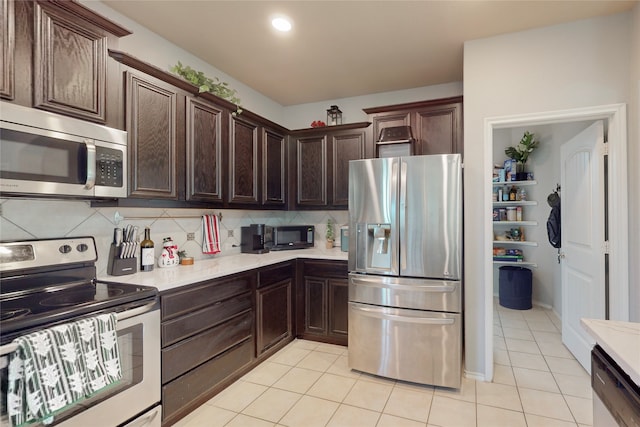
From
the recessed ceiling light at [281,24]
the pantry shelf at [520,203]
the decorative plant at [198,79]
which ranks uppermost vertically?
the recessed ceiling light at [281,24]

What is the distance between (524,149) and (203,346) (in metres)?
4.71

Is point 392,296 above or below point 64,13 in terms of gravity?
below

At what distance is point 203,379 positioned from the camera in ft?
7.11

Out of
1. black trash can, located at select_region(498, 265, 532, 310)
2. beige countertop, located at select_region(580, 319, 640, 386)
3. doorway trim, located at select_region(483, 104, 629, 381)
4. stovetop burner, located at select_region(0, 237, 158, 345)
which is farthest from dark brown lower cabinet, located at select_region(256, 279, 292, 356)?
black trash can, located at select_region(498, 265, 532, 310)

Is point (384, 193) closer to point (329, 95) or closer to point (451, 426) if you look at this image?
point (451, 426)

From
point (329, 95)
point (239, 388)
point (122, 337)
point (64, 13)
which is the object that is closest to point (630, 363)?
point (122, 337)

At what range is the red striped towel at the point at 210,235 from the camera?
115 inches

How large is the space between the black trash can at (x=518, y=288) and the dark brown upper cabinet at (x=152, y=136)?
4342mm

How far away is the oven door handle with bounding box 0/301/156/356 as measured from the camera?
3.91ft

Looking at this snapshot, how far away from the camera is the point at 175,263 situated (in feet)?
8.30

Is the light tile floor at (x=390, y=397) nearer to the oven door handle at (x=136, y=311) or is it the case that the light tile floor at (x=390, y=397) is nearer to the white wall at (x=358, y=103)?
the oven door handle at (x=136, y=311)

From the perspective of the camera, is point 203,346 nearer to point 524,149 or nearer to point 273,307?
point 273,307

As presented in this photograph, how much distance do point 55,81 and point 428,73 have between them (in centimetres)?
303

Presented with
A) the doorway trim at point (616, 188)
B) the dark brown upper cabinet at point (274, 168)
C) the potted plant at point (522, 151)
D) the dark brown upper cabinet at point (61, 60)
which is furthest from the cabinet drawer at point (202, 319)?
the potted plant at point (522, 151)
